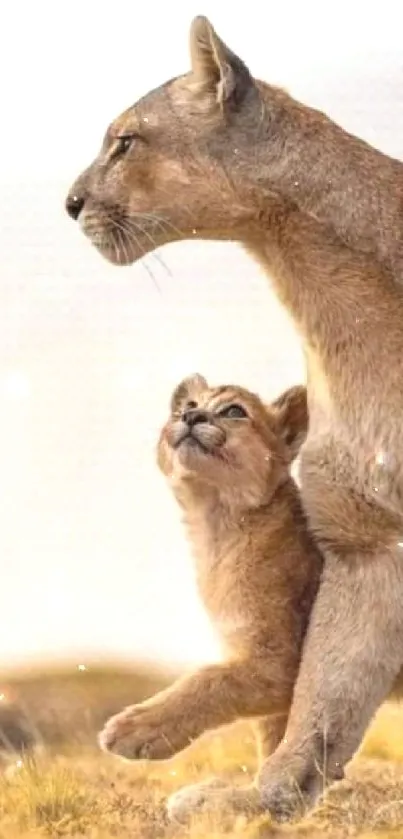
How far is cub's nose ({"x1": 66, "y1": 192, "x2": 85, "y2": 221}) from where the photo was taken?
1.10 meters

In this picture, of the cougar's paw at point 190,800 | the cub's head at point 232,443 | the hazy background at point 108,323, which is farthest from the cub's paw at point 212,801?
the cub's head at point 232,443

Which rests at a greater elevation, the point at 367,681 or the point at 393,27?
the point at 393,27

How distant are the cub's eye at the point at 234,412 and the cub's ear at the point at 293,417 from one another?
0.10 feet

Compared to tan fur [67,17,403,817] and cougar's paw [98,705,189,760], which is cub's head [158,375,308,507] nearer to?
tan fur [67,17,403,817]

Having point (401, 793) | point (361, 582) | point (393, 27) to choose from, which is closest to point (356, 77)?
point (393, 27)

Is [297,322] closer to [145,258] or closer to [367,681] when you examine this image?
[145,258]

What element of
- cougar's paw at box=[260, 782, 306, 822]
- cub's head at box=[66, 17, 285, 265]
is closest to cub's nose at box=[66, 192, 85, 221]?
cub's head at box=[66, 17, 285, 265]

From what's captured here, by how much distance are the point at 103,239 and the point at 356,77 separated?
0.29m

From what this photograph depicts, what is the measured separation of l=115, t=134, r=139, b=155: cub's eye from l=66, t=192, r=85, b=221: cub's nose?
5cm

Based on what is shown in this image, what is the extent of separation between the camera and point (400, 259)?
1.06 m

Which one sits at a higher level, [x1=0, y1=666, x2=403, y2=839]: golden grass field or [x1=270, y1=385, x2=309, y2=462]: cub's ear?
[x1=270, y1=385, x2=309, y2=462]: cub's ear

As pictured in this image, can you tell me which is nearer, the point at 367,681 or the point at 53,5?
the point at 367,681

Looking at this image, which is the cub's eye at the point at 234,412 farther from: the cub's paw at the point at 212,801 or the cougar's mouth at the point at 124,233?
the cub's paw at the point at 212,801

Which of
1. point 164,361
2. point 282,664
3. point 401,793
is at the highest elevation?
point 164,361
